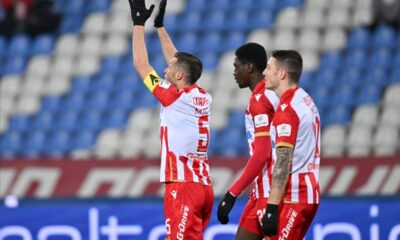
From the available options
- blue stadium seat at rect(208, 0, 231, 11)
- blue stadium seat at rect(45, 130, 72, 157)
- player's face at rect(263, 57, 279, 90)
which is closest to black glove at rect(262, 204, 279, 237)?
player's face at rect(263, 57, 279, 90)

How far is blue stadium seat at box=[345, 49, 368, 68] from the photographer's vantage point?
13.5 m

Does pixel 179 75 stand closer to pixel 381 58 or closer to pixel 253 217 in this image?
pixel 253 217

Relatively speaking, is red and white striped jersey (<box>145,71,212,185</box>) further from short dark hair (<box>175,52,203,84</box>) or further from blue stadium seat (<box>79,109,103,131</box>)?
blue stadium seat (<box>79,109,103,131</box>)

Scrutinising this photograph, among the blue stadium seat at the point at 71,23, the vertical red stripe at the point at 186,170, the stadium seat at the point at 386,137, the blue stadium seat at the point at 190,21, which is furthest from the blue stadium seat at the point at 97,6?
the vertical red stripe at the point at 186,170

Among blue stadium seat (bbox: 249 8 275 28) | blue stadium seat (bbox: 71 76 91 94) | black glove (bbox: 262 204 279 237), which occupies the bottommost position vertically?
black glove (bbox: 262 204 279 237)

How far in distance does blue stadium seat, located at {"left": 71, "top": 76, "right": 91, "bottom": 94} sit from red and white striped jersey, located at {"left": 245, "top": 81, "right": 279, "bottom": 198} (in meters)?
8.37

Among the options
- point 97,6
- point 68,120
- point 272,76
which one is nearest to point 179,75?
point 272,76

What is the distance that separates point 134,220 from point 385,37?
6521mm

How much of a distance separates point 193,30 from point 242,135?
258cm

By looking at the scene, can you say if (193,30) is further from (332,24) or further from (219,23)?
(332,24)

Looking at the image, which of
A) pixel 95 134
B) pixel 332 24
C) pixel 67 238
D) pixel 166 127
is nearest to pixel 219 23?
pixel 332 24

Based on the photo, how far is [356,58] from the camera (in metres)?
13.6

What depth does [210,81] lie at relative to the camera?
1403 cm

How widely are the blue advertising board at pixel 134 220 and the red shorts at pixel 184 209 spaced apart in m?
1.71
